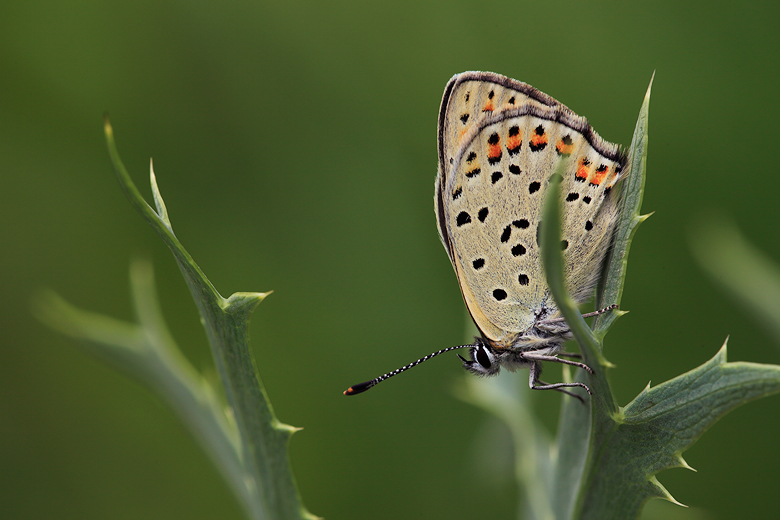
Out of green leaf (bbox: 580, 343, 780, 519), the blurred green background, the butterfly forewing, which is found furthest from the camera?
the blurred green background

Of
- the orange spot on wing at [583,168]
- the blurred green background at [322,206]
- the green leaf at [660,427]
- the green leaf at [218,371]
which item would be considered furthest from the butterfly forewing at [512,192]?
the blurred green background at [322,206]

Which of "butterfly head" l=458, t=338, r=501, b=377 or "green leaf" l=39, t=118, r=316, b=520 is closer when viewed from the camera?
"green leaf" l=39, t=118, r=316, b=520

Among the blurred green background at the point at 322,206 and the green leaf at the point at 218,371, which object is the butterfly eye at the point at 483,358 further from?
the blurred green background at the point at 322,206

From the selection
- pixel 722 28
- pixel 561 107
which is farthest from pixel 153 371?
pixel 722 28

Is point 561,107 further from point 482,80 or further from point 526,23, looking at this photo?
point 526,23

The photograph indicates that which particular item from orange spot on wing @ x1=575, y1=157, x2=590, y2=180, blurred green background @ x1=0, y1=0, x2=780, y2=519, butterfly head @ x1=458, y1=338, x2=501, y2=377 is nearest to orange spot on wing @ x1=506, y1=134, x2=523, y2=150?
orange spot on wing @ x1=575, y1=157, x2=590, y2=180

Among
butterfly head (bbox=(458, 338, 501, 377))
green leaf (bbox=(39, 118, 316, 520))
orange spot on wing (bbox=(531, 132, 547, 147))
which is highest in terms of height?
orange spot on wing (bbox=(531, 132, 547, 147))

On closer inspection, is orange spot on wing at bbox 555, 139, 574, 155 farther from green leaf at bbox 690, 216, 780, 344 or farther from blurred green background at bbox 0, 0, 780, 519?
blurred green background at bbox 0, 0, 780, 519

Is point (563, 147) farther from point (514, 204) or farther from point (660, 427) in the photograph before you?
point (660, 427)
